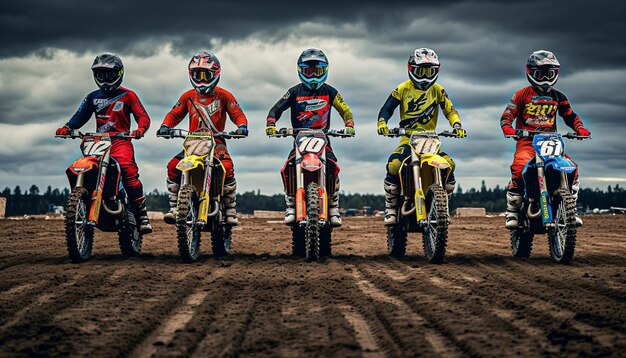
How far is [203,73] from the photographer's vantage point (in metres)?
13.3

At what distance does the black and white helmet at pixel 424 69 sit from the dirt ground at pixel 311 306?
9.00ft

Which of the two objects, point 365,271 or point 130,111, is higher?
point 130,111

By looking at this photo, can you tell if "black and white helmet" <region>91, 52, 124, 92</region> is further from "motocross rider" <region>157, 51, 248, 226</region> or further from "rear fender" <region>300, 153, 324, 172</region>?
"rear fender" <region>300, 153, 324, 172</region>

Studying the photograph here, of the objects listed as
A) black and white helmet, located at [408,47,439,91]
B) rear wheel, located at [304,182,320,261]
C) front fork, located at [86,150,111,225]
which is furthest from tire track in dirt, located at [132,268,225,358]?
black and white helmet, located at [408,47,439,91]

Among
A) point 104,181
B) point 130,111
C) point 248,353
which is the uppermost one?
point 130,111

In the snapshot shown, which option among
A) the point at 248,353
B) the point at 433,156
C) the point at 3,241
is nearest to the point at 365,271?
the point at 433,156

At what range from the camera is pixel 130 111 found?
13.4 meters

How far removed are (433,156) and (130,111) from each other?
4.83 meters

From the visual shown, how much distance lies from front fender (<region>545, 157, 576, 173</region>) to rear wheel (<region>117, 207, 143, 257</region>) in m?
6.35

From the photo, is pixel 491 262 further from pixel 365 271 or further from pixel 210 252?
pixel 210 252

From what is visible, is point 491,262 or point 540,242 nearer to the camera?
point 491,262

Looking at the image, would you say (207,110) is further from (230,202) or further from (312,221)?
(312,221)

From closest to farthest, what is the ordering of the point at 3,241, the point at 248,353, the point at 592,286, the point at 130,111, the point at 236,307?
the point at 248,353 < the point at 236,307 < the point at 592,286 < the point at 130,111 < the point at 3,241

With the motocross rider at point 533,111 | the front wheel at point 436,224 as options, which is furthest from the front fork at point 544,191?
the front wheel at point 436,224
